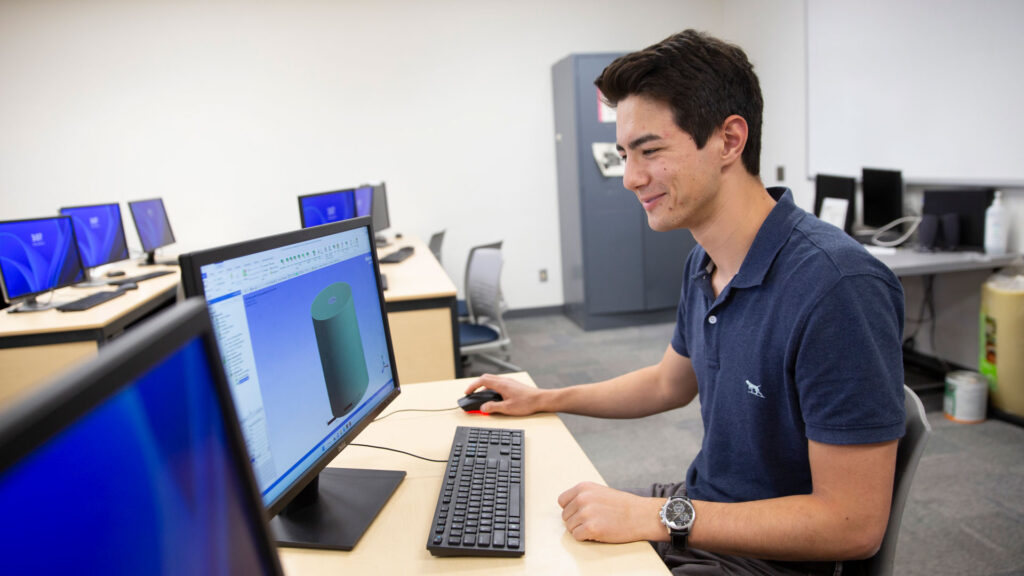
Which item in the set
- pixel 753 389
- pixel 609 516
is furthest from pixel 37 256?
pixel 753 389

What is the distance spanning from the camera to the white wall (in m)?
4.54

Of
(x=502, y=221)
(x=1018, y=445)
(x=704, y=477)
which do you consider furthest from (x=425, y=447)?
(x=502, y=221)

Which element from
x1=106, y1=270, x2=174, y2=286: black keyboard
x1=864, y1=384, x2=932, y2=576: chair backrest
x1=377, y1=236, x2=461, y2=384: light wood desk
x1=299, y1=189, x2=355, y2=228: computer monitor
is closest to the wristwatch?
x1=864, y1=384, x2=932, y2=576: chair backrest

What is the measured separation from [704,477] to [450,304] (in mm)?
1692

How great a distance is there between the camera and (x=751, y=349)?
107 cm

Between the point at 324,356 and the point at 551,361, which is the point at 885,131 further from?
the point at 324,356

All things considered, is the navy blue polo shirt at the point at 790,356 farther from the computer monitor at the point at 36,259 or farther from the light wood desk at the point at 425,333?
the computer monitor at the point at 36,259

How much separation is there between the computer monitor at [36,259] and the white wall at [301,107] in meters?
1.68

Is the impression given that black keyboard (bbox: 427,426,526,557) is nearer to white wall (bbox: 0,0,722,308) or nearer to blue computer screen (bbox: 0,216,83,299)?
blue computer screen (bbox: 0,216,83,299)

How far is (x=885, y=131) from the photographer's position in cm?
357

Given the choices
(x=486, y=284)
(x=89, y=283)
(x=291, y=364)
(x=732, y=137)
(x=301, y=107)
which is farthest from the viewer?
(x=301, y=107)

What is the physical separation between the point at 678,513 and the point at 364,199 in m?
3.51

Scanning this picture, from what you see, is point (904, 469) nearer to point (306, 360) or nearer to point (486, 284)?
point (306, 360)

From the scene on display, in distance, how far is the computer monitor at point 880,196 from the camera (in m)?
3.34
